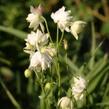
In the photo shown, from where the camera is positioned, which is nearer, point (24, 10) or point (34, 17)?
point (34, 17)

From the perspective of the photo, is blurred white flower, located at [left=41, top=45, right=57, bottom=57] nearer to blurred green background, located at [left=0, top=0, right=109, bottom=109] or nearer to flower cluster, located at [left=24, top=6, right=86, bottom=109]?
flower cluster, located at [left=24, top=6, right=86, bottom=109]

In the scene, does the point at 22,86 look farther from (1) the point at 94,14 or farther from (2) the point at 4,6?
(1) the point at 94,14

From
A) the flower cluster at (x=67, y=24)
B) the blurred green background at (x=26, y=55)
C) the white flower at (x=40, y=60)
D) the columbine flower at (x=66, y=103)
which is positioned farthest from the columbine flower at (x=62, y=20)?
the blurred green background at (x=26, y=55)

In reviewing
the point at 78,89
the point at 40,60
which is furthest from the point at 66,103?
the point at 40,60

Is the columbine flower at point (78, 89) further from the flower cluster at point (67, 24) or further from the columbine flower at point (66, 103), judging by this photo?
the flower cluster at point (67, 24)

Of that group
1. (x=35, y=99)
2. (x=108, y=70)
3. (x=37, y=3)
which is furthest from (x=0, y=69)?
(x=37, y=3)

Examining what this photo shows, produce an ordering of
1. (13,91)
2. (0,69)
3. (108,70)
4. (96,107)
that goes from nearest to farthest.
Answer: (96,107) → (108,70) → (13,91) → (0,69)
